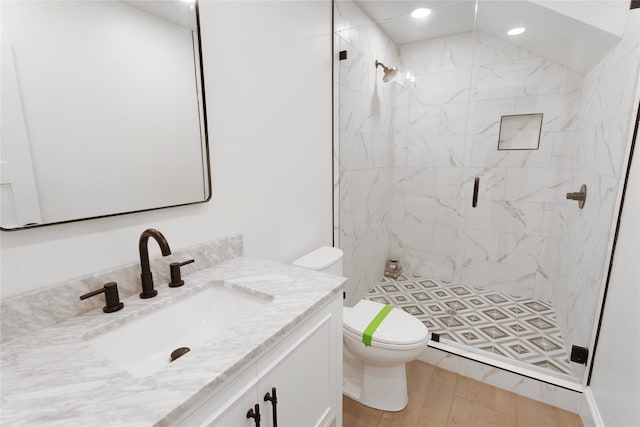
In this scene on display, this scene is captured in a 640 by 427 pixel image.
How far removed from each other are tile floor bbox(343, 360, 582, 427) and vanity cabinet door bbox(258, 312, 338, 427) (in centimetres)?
51

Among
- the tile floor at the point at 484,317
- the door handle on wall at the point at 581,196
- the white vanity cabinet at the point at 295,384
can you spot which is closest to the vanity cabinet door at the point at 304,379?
the white vanity cabinet at the point at 295,384

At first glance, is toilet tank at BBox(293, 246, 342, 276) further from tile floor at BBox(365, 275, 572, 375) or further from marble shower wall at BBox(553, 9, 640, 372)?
marble shower wall at BBox(553, 9, 640, 372)


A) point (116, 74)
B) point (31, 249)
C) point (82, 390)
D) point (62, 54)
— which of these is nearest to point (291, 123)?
point (116, 74)

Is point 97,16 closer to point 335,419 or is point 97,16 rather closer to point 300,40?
point 300,40

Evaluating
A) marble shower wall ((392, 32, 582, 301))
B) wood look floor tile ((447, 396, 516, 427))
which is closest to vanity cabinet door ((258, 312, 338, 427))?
wood look floor tile ((447, 396, 516, 427))

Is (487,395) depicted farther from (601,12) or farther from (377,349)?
(601,12)

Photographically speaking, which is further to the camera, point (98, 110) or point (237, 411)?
point (98, 110)

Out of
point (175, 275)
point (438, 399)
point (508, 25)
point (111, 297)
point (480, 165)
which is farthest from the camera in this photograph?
point (480, 165)

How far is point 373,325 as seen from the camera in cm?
155

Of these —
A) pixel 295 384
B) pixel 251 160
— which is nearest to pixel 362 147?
pixel 251 160

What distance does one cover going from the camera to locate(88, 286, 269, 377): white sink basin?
2.76ft

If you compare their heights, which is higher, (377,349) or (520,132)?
(520,132)

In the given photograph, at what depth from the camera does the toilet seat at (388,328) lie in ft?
4.72

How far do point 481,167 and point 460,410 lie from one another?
1.79m
